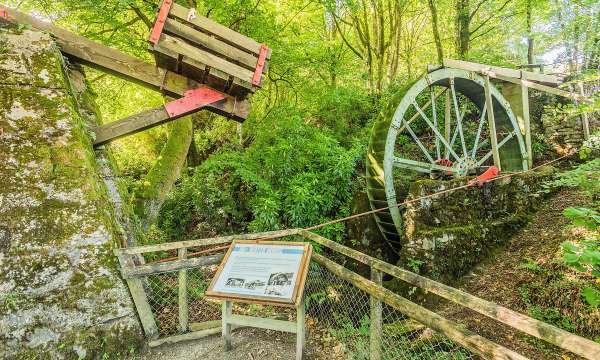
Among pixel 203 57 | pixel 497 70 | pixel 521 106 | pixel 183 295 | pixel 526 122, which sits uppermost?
pixel 203 57

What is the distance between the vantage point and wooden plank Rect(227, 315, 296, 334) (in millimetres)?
3113

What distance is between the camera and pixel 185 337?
3805mm

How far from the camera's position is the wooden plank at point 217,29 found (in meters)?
4.07

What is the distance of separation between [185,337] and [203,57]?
11.1 feet

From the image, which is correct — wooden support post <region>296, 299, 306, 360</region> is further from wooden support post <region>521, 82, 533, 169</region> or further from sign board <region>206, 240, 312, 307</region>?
wooden support post <region>521, 82, 533, 169</region>

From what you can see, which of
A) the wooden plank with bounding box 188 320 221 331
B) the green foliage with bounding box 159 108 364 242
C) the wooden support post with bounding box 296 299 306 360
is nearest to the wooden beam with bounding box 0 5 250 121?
the green foliage with bounding box 159 108 364 242

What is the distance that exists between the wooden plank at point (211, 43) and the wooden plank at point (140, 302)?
2.71m

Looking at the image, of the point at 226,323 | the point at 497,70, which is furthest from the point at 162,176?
the point at 497,70

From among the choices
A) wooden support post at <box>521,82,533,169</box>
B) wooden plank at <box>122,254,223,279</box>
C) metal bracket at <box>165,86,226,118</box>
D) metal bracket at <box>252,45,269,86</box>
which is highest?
metal bracket at <box>252,45,269,86</box>

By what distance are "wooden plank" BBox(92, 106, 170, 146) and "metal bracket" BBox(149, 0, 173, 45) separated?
95 cm

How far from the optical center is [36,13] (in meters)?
6.12

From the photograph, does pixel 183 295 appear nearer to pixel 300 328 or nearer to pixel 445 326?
pixel 300 328

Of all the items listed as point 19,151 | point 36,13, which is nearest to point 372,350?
point 19,151

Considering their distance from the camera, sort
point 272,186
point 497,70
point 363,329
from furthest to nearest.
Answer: point 497,70
point 272,186
point 363,329
